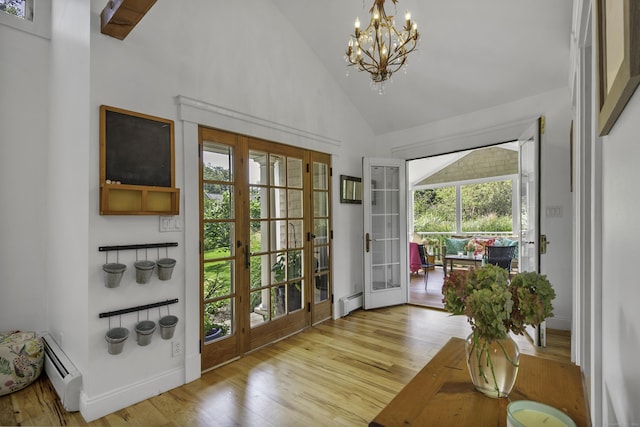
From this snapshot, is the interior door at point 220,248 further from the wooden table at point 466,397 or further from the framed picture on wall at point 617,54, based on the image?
the framed picture on wall at point 617,54

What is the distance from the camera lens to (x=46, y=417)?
2141 mm

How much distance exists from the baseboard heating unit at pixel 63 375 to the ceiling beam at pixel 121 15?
7.69ft

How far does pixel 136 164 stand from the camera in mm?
2303

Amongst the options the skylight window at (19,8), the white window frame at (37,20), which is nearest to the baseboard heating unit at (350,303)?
the white window frame at (37,20)

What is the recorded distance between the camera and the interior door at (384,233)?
4.44 metres

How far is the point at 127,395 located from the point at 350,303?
2.68 meters

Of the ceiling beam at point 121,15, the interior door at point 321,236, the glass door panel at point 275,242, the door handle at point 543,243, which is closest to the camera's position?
the ceiling beam at point 121,15

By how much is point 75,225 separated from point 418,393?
8.27ft

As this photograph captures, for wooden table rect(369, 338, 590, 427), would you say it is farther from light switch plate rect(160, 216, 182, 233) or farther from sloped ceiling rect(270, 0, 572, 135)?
sloped ceiling rect(270, 0, 572, 135)

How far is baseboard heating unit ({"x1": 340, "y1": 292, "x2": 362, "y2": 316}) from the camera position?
13.7 feet

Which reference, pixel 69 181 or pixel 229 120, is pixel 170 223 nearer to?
pixel 69 181

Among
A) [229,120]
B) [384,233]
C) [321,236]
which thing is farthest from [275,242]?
[384,233]

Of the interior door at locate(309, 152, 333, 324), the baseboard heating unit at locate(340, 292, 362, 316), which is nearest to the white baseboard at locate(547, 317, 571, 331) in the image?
the baseboard heating unit at locate(340, 292, 362, 316)

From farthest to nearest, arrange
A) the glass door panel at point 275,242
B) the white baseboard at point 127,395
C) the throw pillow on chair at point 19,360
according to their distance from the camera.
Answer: the glass door panel at point 275,242 < the throw pillow on chair at point 19,360 < the white baseboard at point 127,395
